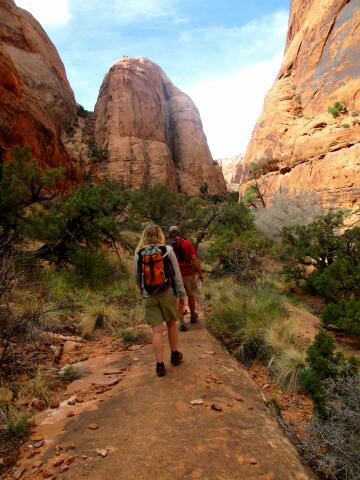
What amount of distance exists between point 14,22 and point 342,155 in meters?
35.1

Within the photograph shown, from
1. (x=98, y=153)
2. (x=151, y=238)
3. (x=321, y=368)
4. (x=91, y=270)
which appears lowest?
(x=321, y=368)

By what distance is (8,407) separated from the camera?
2.50 m

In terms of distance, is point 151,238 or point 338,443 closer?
point 338,443

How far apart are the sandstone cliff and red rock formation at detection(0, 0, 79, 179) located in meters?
16.1

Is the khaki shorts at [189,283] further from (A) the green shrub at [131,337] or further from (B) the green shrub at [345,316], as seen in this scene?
(B) the green shrub at [345,316]

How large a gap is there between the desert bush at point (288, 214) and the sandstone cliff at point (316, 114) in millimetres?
1079

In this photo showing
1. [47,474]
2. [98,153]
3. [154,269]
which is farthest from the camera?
[98,153]

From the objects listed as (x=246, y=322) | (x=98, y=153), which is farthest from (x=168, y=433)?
(x=98, y=153)

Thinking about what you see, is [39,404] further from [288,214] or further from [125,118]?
[125,118]

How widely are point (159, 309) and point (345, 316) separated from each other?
14.1ft

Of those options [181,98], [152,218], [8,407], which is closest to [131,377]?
[8,407]

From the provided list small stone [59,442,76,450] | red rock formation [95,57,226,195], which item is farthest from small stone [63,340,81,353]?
red rock formation [95,57,226,195]

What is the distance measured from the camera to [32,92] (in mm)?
14562

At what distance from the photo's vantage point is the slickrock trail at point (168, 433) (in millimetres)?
1610
